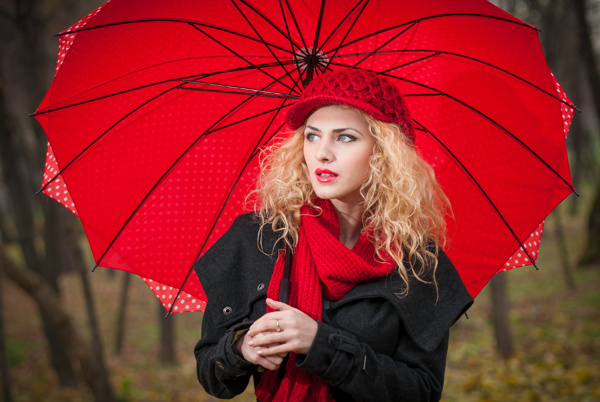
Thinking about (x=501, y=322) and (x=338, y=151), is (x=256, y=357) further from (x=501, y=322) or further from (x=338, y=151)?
(x=501, y=322)

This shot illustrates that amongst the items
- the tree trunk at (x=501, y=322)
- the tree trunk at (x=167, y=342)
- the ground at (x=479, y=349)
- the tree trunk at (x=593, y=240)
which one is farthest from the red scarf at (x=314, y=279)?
the tree trunk at (x=593, y=240)

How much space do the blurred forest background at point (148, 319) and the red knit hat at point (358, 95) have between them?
13.8ft

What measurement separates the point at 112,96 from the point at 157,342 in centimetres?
1009

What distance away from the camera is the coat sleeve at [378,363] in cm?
199

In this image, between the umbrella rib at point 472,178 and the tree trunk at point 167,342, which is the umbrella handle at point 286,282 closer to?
the umbrella rib at point 472,178

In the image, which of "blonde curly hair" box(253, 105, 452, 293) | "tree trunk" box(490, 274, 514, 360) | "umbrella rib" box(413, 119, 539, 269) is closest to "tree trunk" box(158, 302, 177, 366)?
"tree trunk" box(490, 274, 514, 360)

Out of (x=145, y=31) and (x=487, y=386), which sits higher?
(x=145, y=31)

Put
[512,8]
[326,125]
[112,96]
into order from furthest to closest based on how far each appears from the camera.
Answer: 1. [512,8]
2. [112,96]
3. [326,125]

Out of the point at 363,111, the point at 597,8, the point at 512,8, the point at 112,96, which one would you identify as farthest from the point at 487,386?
the point at 597,8

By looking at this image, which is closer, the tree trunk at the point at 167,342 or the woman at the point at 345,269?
the woman at the point at 345,269

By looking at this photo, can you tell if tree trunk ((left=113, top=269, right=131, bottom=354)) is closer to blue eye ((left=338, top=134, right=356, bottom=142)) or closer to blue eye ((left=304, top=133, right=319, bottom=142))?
blue eye ((left=304, top=133, right=319, bottom=142))

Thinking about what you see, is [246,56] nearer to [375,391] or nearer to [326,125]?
[326,125]

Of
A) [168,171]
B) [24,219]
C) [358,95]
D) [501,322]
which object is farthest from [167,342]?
[358,95]

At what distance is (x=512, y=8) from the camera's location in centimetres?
1003
